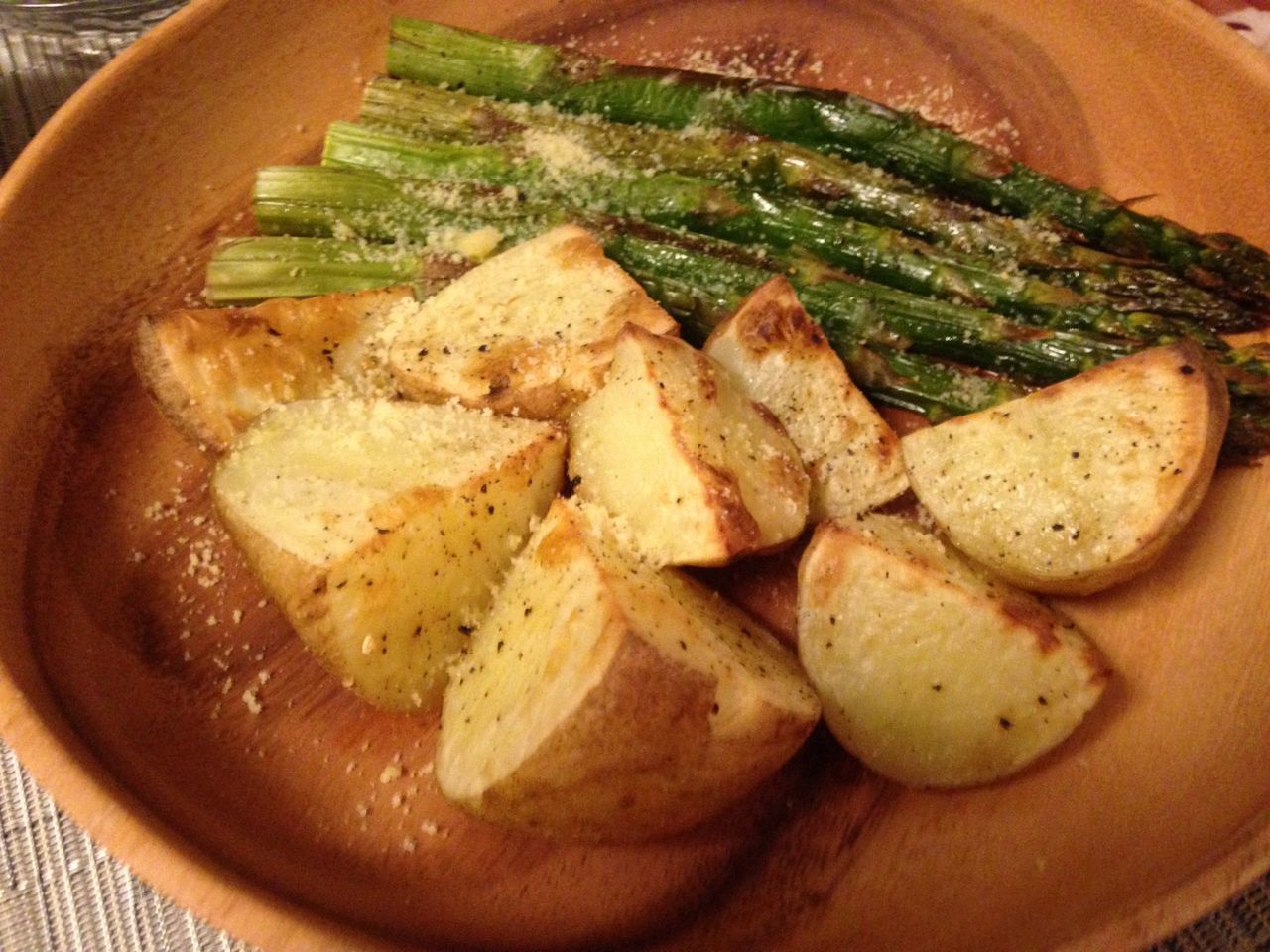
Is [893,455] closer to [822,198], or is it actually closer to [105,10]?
[822,198]

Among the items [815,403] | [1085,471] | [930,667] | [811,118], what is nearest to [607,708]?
[930,667]

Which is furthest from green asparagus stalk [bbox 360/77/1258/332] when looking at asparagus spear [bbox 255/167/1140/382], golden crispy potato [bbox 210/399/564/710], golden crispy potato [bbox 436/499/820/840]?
golden crispy potato [bbox 436/499/820/840]

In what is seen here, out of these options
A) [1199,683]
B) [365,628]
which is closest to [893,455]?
[1199,683]

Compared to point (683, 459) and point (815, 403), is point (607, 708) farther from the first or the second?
point (815, 403)

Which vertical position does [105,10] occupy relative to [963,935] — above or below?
above

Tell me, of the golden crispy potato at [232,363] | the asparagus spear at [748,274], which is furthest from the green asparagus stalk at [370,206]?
the golden crispy potato at [232,363]
